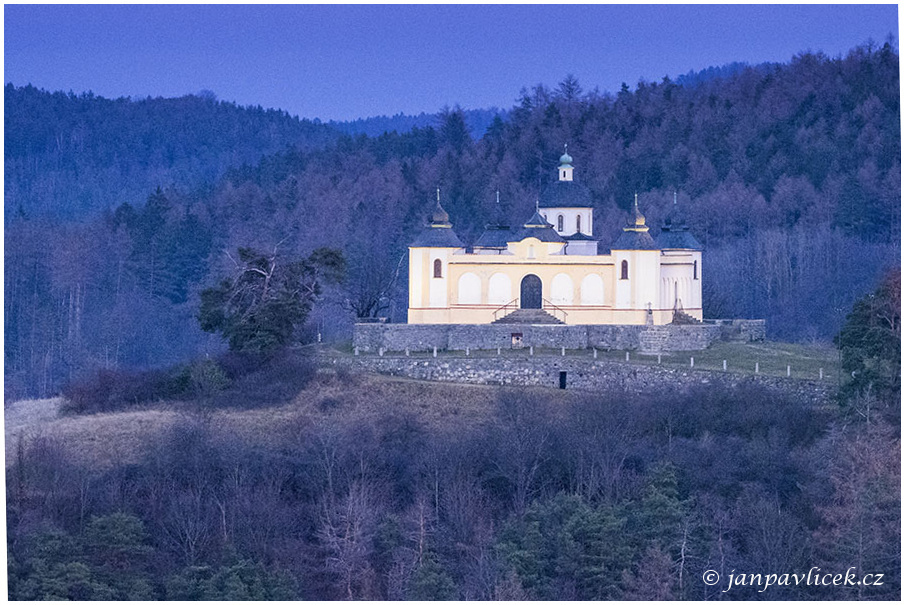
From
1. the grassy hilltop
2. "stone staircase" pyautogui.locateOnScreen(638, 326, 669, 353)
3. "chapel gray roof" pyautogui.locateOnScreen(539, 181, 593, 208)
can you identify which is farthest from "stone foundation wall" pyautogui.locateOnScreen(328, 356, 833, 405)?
"chapel gray roof" pyautogui.locateOnScreen(539, 181, 593, 208)

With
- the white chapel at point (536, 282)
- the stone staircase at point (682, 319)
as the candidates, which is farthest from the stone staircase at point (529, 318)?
the stone staircase at point (682, 319)

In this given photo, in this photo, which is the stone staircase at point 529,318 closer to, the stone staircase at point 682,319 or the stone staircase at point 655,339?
the stone staircase at point 655,339

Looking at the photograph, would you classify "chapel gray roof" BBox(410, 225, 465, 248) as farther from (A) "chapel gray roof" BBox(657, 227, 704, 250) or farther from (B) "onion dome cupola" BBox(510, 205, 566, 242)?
(A) "chapel gray roof" BBox(657, 227, 704, 250)

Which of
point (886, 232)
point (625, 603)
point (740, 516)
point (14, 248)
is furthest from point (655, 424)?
point (14, 248)

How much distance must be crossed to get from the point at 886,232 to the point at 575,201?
20.5 metres

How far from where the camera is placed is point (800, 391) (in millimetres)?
35219

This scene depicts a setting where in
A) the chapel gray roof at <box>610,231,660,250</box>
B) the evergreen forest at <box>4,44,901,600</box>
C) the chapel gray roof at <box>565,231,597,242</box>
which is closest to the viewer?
the evergreen forest at <box>4,44,901,600</box>

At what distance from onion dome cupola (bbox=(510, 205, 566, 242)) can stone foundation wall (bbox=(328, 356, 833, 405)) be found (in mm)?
4593

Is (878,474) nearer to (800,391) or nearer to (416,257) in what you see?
(800,391)

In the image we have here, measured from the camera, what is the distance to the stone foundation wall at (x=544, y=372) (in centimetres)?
3666

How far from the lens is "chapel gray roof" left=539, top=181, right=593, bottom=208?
144 feet

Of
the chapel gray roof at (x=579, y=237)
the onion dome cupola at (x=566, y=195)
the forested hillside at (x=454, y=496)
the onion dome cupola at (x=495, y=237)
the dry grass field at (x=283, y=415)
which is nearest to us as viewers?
the forested hillside at (x=454, y=496)

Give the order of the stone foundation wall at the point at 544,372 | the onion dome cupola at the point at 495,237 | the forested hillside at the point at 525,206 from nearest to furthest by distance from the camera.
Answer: the stone foundation wall at the point at 544,372
the onion dome cupola at the point at 495,237
the forested hillside at the point at 525,206

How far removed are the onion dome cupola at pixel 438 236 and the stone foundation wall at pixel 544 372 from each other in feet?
13.5
